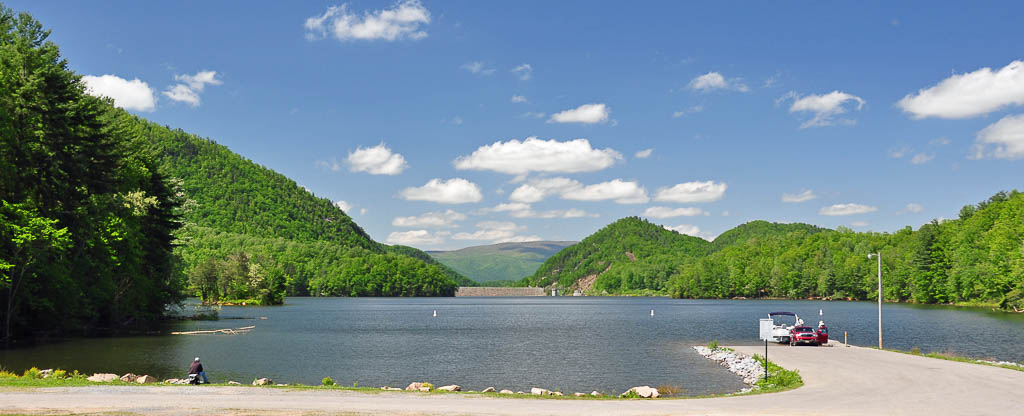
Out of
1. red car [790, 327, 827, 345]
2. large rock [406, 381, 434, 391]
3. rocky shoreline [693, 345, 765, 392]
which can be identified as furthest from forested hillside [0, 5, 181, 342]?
red car [790, 327, 827, 345]

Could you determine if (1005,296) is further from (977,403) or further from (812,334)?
(977,403)

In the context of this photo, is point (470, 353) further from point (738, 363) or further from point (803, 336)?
point (803, 336)

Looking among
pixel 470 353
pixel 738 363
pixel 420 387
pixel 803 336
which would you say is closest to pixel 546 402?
pixel 420 387

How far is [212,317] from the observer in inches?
3725

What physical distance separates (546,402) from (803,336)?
31857 mm

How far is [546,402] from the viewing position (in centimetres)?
2467

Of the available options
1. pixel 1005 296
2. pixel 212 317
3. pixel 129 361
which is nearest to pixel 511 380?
pixel 129 361

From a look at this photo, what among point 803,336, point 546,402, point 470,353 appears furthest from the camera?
point 470,353

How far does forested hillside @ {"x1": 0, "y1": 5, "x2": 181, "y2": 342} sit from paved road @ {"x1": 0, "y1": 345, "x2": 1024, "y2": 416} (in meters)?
27.3

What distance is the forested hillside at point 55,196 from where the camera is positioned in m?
48.2

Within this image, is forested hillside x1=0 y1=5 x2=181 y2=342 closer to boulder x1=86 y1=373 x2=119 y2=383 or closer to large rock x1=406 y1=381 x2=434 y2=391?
A: boulder x1=86 y1=373 x2=119 y2=383

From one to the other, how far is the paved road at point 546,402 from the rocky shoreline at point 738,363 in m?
6.29

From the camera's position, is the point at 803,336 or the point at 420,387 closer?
the point at 420,387

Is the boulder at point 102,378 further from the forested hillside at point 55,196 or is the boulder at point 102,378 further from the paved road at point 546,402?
the forested hillside at point 55,196
